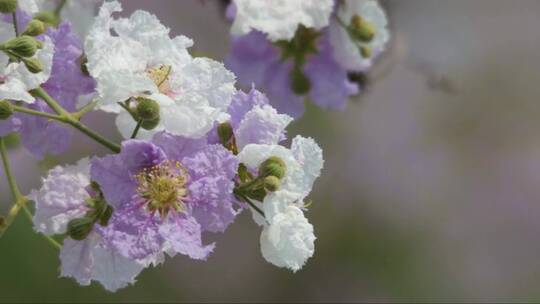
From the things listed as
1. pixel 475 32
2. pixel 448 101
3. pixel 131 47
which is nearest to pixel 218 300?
pixel 448 101

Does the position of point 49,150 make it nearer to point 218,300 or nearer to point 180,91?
point 180,91

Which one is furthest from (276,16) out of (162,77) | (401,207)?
(401,207)

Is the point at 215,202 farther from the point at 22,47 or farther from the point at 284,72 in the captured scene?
the point at 284,72

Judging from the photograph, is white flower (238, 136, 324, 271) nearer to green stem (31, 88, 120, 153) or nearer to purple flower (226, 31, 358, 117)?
green stem (31, 88, 120, 153)

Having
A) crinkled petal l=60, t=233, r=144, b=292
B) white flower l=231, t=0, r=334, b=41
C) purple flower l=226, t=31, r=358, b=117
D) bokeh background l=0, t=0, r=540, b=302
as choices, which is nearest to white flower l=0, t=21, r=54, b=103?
crinkled petal l=60, t=233, r=144, b=292

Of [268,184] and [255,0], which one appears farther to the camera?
[255,0]

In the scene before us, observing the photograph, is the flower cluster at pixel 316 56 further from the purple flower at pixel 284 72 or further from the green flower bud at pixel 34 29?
→ the green flower bud at pixel 34 29
